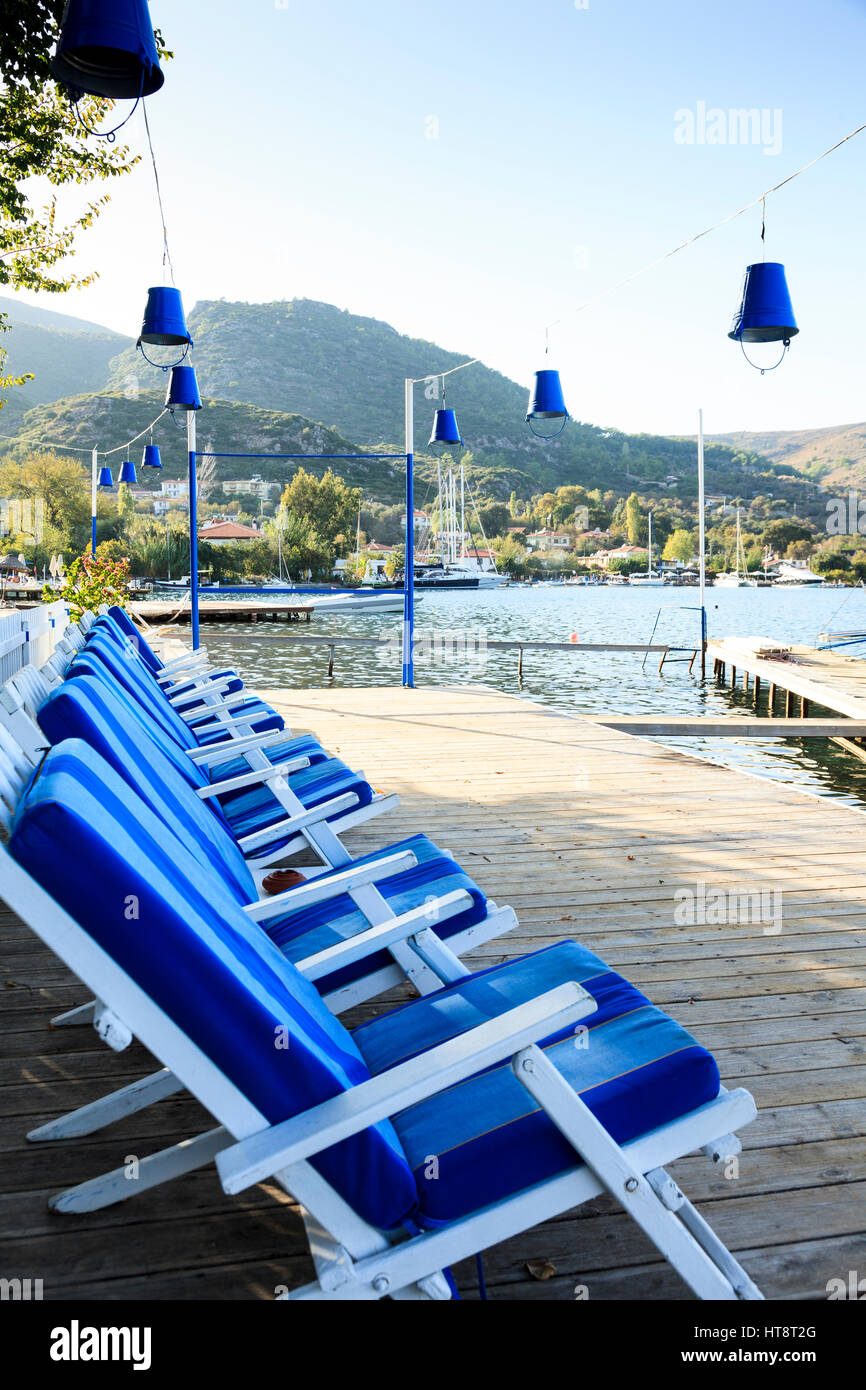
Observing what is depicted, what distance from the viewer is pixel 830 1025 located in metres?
2.25

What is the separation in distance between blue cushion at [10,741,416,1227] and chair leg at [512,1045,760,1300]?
0.21m

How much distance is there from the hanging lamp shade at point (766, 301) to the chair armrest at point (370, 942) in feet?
11.8

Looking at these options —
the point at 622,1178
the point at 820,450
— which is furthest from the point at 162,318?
the point at 820,450

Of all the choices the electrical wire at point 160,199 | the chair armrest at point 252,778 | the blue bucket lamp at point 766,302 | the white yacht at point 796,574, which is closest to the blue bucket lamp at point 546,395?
the blue bucket lamp at point 766,302

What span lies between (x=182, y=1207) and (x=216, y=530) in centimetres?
4991

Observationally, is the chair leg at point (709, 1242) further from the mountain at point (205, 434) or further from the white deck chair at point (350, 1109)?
the mountain at point (205, 434)

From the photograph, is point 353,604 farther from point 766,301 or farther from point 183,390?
point 766,301

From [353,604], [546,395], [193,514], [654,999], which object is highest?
[546,395]

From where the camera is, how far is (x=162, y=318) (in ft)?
17.8

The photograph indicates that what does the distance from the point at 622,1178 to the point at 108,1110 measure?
3.29 ft

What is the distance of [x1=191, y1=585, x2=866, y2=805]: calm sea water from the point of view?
12719mm

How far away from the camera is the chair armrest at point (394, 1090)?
3.66ft

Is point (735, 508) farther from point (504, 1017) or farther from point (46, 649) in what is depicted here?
point (504, 1017)
